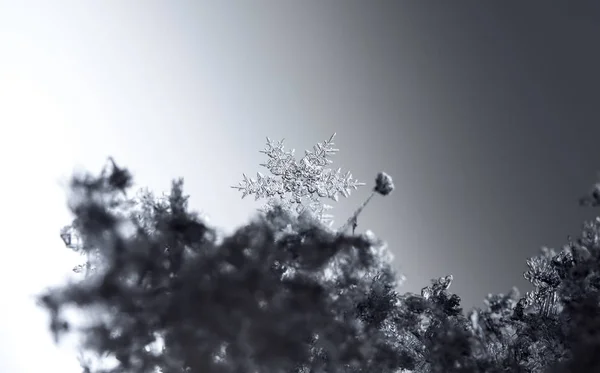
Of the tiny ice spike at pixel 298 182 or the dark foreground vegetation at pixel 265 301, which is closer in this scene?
the dark foreground vegetation at pixel 265 301

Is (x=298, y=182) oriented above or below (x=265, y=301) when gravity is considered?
above

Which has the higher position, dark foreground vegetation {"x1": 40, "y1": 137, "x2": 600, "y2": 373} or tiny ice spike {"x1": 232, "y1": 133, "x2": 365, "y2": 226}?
tiny ice spike {"x1": 232, "y1": 133, "x2": 365, "y2": 226}

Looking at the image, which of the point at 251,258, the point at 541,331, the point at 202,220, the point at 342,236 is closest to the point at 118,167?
the point at 202,220

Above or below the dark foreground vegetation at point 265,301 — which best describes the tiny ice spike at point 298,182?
above

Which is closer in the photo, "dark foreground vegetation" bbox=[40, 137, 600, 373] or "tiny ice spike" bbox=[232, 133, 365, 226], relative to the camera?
"dark foreground vegetation" bbox=[40, 137, 600, 373]

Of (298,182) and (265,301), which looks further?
(298,182)

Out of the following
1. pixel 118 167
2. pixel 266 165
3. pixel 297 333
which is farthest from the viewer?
pixel 266 165

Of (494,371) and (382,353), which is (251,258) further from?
(494,371)

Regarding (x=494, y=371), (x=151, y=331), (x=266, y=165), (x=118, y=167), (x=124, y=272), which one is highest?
(x=266, y=165)
